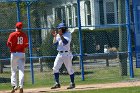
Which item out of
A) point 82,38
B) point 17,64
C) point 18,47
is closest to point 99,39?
point 82,38

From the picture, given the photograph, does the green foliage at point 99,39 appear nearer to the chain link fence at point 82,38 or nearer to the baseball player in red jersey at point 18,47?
the chain link fence at point 82,38

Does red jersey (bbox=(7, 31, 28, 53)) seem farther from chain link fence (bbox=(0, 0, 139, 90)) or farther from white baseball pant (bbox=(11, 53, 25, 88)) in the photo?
chain link fence (bbox=(0, 0, 139, 90))

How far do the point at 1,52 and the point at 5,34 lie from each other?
2.44 feet

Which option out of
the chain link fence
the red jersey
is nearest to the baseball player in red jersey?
the red jersey

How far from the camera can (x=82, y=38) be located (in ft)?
64.9

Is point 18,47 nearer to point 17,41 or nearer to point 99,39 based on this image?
point 17,41

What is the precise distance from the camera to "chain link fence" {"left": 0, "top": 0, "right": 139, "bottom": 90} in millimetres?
17969

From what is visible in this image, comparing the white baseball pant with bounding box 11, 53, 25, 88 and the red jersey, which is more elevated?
the red jersey

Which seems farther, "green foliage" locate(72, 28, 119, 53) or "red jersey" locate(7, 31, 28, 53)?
"green foliage" locate(72, 28, 119, 53)

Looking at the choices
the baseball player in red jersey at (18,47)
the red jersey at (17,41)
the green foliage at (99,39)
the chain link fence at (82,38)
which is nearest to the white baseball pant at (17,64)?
the baseball player in red jersey at (18,47)

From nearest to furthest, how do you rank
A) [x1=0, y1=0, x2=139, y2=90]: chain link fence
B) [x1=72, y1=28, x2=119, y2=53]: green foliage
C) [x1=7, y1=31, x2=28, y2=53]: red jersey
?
[x1=7, y1=31, x2=28, y2=53]: red jersey, [x1=0, y1=0, x2=139, y2=90]: chain link fence, [x1=72, y1=28, x2=119, y2=53]: green foliage

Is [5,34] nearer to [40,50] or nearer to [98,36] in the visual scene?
[40,50]

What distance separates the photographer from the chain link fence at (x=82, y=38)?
59.0ft

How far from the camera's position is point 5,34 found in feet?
60.5
